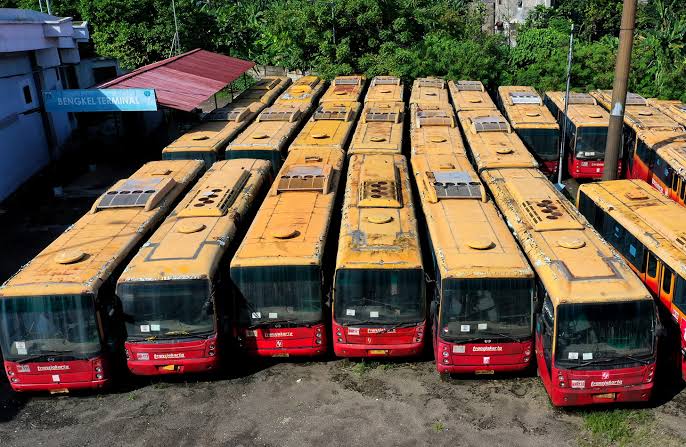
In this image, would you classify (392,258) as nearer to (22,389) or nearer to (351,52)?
(22,389)

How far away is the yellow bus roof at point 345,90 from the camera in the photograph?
93.1ft

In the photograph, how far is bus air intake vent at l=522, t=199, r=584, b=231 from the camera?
1349cm

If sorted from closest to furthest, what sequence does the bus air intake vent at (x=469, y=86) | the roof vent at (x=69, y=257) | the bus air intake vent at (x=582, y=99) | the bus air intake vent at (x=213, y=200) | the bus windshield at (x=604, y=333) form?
the bus windshield at (x=604, y=333) < the roof vent at (x=69, y=257) < the bus air intake vent at (x=213, y=200) < the bus air intake vent at (x=582, y=99) < the bus air intake vent at (x=469, y=86)

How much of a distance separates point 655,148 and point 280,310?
13854mm

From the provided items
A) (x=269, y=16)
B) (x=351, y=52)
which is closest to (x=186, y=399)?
(x=351, y=52)

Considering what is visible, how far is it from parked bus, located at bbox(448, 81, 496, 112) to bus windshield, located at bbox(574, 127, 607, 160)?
4220 mm

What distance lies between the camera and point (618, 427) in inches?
443

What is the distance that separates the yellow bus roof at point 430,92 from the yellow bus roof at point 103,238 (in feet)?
40.1

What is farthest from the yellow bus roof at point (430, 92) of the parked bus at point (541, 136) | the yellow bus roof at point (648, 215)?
the yellow bus roof at point (648, 215)

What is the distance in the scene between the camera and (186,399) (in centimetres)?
1273

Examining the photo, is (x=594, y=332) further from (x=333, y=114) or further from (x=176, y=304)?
(x=333, y=114)

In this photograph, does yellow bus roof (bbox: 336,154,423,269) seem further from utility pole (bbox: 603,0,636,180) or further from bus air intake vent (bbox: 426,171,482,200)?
utility pole (bbox: 603,0,636,180)

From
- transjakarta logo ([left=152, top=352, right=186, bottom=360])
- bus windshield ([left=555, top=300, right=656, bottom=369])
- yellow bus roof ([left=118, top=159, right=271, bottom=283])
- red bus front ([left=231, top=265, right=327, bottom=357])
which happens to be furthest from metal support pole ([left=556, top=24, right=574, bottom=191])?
transjakarta logo ([left=152, top=352, right=186, bottom=360])

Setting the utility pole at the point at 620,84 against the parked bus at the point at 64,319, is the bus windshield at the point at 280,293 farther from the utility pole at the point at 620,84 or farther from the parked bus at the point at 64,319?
the utility pole at the point at 620,84
